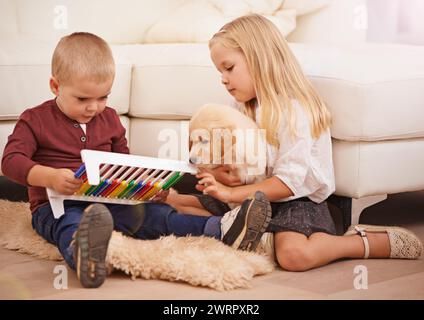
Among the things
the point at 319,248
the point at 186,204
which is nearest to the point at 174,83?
the point at 186,204

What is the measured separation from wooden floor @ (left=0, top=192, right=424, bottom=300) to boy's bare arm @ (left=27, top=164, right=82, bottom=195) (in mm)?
160

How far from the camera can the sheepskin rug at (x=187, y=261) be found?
1.39 meters

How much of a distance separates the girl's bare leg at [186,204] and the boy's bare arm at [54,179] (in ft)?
1.12

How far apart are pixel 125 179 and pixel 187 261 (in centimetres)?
24

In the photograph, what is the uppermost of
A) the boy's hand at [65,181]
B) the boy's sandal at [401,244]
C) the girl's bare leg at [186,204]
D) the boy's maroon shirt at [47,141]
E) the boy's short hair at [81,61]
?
the boy's short hair at [81,61]

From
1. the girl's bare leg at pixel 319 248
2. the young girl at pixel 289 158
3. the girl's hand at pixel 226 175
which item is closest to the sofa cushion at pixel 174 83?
the young girl at pixel 289 158

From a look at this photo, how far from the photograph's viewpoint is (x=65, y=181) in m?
1.51

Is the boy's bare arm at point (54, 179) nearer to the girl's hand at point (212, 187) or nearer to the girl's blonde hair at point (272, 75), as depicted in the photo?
the girl's hand at point (212, 187)

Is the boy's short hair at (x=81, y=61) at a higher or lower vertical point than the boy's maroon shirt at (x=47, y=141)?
higher

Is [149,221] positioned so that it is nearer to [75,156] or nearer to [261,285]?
[75,156]

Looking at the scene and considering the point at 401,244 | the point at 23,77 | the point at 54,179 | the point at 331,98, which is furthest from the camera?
the point at 23,77

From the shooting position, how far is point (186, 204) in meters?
1.82

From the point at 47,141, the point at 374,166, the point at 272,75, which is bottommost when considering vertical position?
the point at 374,166
